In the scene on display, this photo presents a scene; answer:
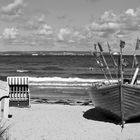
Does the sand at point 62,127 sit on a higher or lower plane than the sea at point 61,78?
higher

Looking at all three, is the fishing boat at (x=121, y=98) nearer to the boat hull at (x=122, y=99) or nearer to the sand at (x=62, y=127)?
the boat hull at (x=122, y=99)

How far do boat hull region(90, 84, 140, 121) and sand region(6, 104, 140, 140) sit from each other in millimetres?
448

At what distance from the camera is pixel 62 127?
12.8 meters

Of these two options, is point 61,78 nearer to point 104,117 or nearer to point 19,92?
point 19,92

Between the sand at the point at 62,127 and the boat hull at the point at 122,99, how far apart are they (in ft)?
1.47

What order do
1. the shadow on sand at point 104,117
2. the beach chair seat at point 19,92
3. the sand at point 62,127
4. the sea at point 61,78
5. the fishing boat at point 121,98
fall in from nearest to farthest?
the sand at point 62,127
the fishing boat at point 121,98
the shadow on sand at point 104,117
the beach chair seat at point 19,92
the sea at point 61,78

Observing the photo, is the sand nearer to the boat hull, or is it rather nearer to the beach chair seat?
the boat hull

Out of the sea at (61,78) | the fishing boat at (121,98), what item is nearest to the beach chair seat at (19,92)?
the sea at (61,78)

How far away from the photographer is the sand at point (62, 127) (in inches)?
462

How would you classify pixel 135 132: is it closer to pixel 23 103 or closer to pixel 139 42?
pixel 139 42

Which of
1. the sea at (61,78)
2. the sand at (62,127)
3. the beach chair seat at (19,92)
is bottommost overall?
the sea at (61,78)

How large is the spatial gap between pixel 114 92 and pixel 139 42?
1.96 meters

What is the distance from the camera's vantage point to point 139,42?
13.2m

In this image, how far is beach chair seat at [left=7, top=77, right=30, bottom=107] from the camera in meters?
16.9
